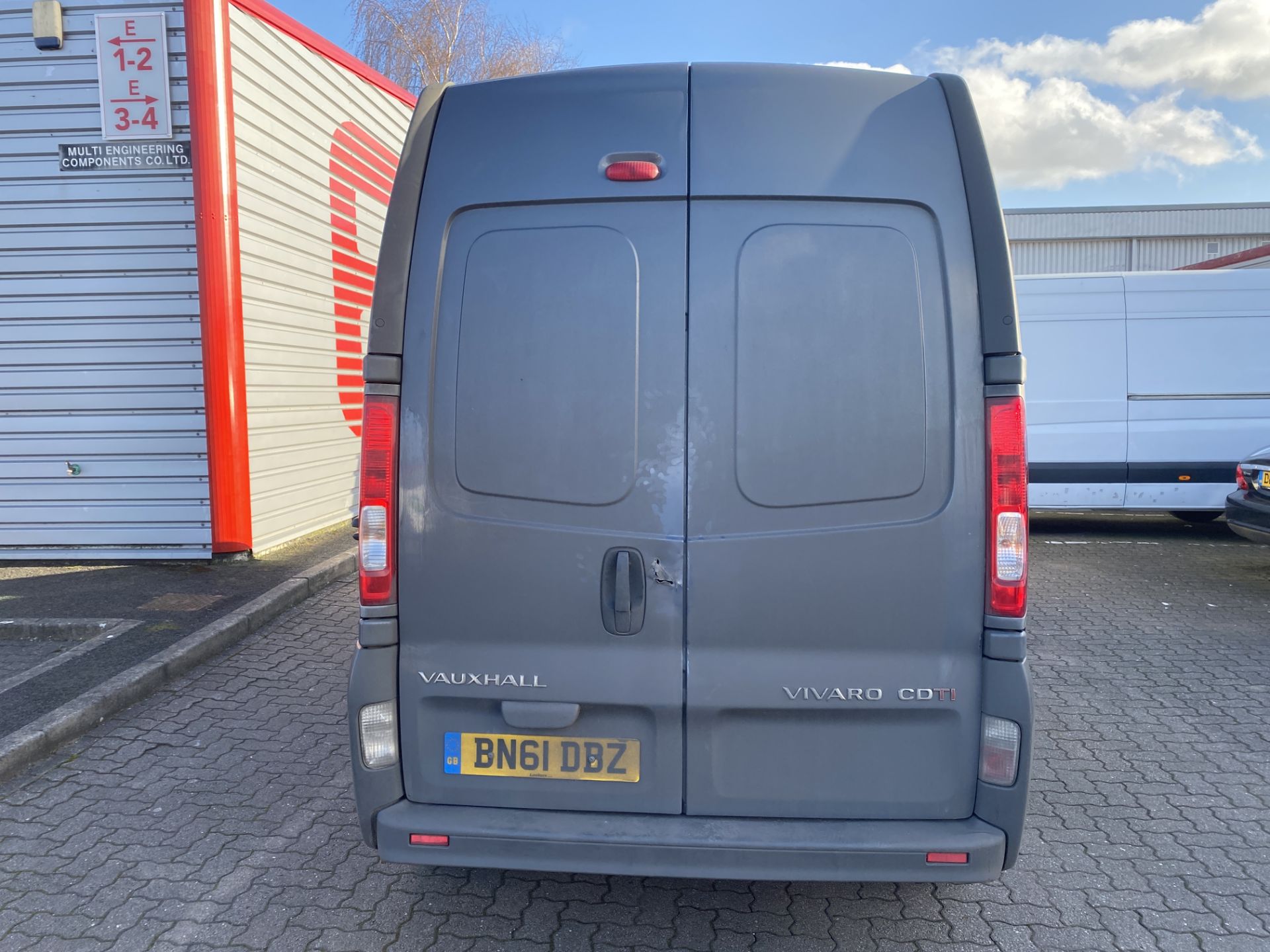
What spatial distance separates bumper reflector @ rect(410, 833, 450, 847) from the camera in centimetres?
269

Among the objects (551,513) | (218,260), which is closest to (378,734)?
(551,513)

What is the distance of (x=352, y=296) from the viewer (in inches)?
393

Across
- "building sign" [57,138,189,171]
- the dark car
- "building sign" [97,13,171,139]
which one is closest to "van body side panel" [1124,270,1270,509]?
the dark car

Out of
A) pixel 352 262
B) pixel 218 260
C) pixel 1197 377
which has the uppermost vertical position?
pixel 352 262

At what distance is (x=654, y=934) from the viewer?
→ 2.99 m

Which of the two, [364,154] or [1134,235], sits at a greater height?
[1134,235]

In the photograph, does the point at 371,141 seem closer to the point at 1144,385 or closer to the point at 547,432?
the point at 1144,385

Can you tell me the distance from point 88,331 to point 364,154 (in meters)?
3.72

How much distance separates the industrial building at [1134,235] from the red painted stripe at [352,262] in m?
29.5

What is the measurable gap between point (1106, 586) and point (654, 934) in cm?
609

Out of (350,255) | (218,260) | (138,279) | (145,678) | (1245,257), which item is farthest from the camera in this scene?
(1245,257)

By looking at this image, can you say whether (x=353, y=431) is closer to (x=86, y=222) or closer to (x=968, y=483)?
(x=86, y=222)

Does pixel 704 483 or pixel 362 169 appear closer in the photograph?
pixel 704 483

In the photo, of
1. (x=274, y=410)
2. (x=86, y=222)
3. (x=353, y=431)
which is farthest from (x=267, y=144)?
(x=353, y=431)
